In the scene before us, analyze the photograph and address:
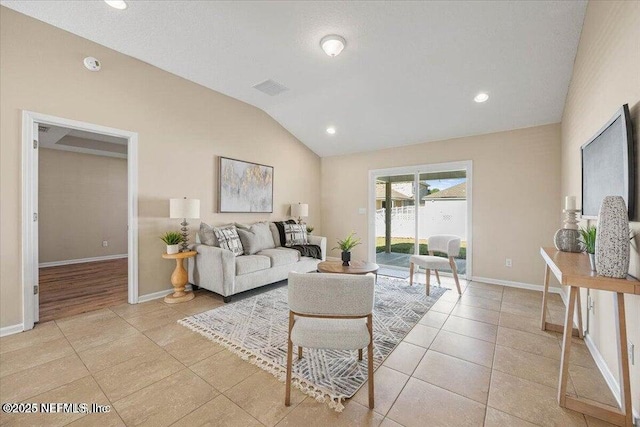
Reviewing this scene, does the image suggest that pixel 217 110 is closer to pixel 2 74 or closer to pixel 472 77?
pixel 2 74

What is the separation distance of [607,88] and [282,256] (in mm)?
3778

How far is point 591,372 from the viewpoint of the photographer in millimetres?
1911

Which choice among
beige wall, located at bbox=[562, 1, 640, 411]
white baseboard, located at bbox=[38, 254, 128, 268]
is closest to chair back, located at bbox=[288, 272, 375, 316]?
beige wall, located at bbox=[562, 1, 640, 411]

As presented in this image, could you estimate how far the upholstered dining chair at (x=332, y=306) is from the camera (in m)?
1.46

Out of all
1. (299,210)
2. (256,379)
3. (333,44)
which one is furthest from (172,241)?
(333,44)

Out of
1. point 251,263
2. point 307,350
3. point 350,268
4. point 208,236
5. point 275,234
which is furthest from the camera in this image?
point 275,234

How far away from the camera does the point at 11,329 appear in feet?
8.06

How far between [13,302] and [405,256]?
5464mm

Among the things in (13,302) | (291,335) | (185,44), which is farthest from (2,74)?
(291,335)

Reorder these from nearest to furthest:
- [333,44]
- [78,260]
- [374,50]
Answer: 1. [333,44]
2. [374,50]
3. [78,260]

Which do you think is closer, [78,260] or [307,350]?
[307,350]

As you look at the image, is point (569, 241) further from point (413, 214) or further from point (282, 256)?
point (282, 256)

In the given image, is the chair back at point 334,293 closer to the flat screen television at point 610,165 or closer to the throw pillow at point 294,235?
the flat screen television at point 610,165

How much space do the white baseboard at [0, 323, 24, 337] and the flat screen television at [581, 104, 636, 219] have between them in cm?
496
